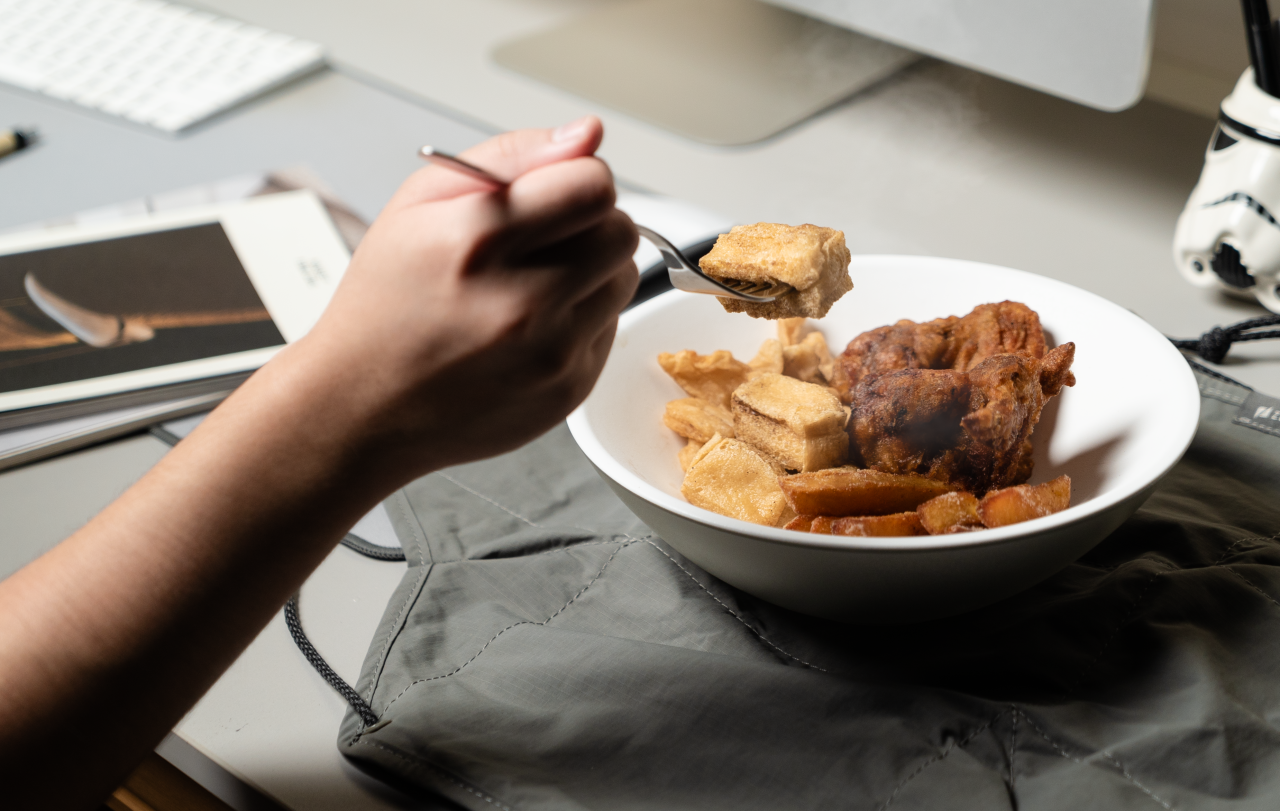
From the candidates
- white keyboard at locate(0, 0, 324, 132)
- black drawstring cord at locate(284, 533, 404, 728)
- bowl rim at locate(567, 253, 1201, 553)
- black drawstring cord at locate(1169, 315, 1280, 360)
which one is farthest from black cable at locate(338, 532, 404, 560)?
white keyboard at locate(0, 0, 324, 132)

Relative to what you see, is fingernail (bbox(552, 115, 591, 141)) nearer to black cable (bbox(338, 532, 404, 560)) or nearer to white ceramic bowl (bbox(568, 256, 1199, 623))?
white ceramic bowl (bbox(568, 256, 1199, 623))

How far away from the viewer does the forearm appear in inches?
14.7

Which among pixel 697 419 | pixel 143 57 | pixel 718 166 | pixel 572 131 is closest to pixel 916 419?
pixel 697 419

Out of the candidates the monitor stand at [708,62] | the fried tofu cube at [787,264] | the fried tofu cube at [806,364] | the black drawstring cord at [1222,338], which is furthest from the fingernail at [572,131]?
the monitor stand at [708,62]

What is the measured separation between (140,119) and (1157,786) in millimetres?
1152

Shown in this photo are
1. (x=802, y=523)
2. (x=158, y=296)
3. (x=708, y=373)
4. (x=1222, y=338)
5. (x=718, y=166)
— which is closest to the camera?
(x=802, y=523)

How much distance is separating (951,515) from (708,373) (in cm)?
18

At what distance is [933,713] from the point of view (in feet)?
1.44

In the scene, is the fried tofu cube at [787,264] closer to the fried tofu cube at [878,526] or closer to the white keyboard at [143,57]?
the fried tofu cube at [878,526]

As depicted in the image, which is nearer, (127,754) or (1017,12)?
(127,754)

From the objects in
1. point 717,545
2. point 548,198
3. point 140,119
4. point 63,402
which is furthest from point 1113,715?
point 140,119

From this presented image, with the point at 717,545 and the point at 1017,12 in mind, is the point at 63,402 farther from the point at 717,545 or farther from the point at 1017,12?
the point at 1017,12

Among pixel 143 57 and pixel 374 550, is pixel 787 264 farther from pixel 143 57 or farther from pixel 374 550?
pixel 143 57

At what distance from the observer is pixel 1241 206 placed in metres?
0.71
